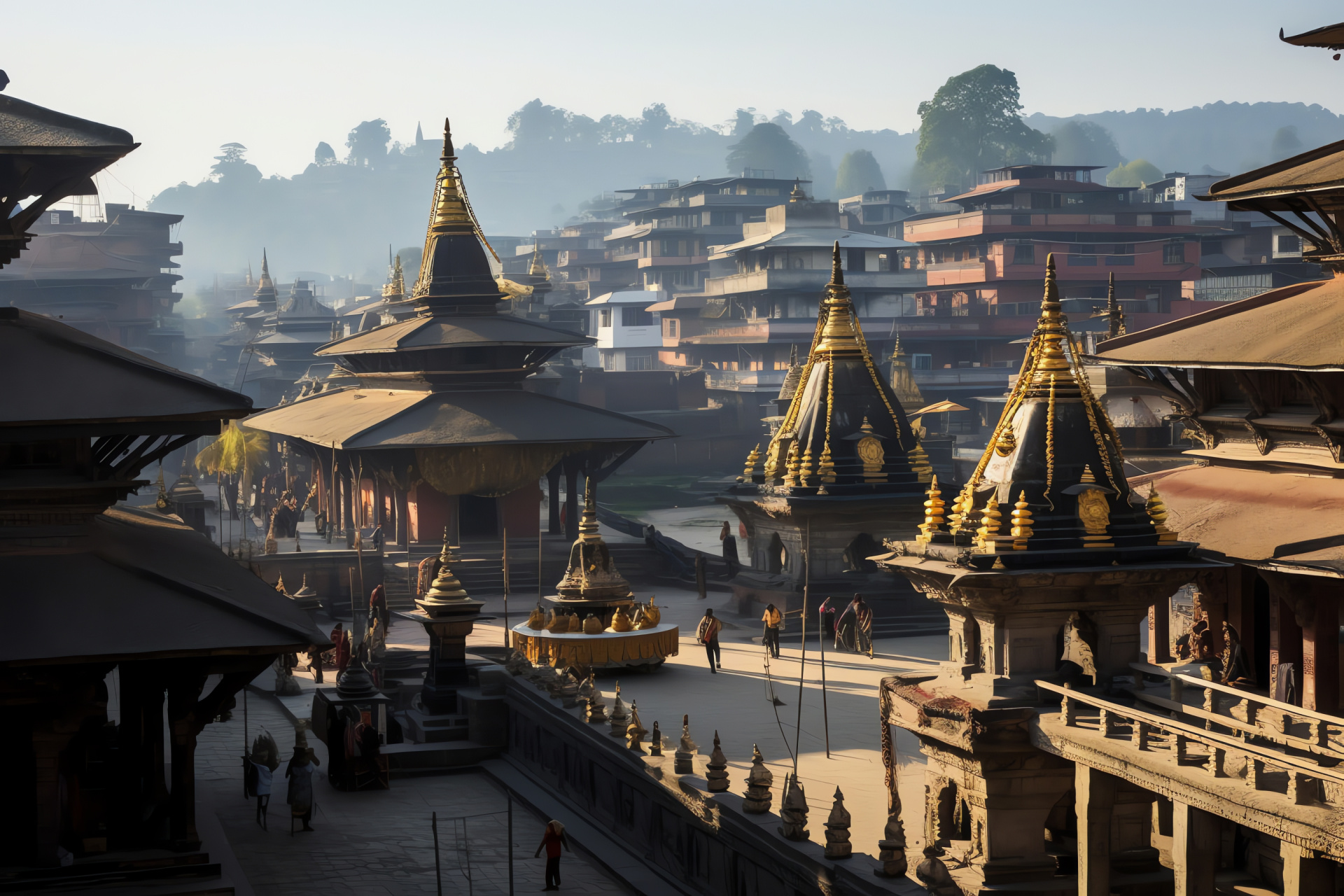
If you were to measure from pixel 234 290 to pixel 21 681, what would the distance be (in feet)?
566

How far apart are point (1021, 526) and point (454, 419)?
2716 centimetres

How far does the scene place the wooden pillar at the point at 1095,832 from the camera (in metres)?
14.6

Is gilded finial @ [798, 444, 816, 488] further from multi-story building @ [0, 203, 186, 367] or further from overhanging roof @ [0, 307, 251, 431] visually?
multi-story building @ [0, 203, 186, 367]

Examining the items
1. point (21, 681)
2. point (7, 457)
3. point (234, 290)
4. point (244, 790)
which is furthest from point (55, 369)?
point (234, 290)

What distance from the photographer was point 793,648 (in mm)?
30703

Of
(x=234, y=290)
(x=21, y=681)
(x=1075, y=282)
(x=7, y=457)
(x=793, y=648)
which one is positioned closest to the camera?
(x=21, y=681)

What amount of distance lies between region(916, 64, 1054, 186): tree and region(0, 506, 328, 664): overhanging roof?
129443 mm

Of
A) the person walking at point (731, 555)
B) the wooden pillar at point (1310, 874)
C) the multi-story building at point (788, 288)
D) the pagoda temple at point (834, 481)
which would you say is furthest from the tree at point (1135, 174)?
the wooden pillar at point (1310, 874)

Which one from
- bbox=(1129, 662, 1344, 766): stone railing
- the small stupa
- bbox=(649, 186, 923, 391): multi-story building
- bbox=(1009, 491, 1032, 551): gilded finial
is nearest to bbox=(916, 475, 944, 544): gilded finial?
bbox=(1009, 491, 1032, 551): gilded finial

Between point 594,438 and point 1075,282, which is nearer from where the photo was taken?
point 594,438

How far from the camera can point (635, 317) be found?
9988 centimetres

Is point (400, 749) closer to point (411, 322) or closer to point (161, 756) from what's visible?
point (161, 756)

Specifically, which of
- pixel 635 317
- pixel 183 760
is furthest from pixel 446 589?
pixel 635 317

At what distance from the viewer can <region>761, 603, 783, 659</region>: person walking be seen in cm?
2902
